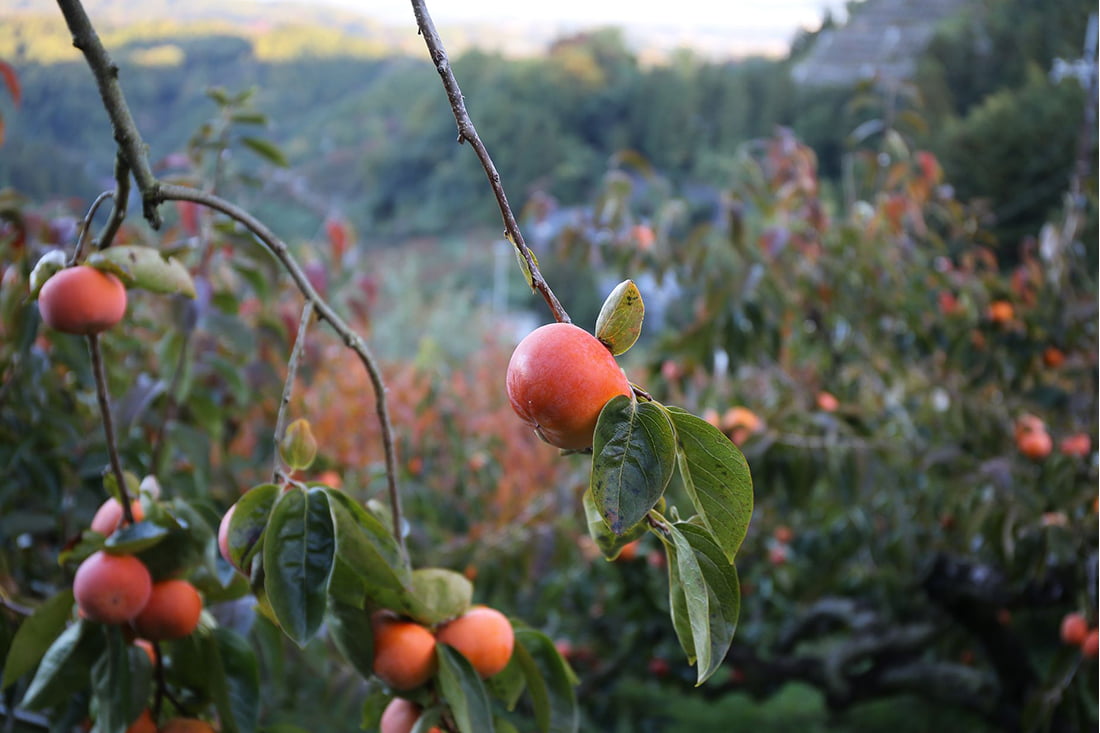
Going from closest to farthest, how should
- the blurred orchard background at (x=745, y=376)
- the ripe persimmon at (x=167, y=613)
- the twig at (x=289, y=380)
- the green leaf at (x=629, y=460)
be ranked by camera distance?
the green leaf at (x=629, y=460), the twig at (x=289, y=380), the ripe persimmon at (x=167, y=613), the blurred orchard background at (x=745, y=376)

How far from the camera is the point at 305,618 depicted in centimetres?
40

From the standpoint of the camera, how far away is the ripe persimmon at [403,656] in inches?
17.8

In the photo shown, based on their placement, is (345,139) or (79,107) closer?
(79,107)

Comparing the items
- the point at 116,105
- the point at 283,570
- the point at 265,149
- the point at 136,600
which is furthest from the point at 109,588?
the point at 265,149

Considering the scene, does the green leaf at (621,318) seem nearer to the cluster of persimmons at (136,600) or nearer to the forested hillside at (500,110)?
the cluster of persimmons at (136,600)

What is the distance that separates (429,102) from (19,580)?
3333 mm

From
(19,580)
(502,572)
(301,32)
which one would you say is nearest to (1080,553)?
(502,572)

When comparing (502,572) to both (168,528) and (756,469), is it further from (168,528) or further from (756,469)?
(168,528)

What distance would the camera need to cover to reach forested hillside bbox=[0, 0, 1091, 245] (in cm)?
199

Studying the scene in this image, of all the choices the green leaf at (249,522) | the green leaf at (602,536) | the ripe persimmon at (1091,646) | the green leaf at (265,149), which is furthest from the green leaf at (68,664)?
the ripe persimmon at (1091,646)

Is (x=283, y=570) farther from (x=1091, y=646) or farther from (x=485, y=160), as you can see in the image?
(x=1091, y=646)

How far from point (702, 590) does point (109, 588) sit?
327 mm

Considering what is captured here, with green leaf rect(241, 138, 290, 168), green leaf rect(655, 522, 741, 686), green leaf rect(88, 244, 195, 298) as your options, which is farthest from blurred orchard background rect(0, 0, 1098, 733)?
green leaf rect(655, 522, 741, 686)

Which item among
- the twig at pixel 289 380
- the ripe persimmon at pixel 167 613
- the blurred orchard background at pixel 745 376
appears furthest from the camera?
the blurred orchard background at pixel 745 376
